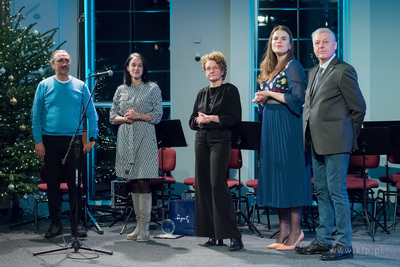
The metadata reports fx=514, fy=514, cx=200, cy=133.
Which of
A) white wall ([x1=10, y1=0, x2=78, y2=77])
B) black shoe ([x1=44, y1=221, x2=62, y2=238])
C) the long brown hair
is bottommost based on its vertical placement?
black shoe ([x1=44, y1=221, x2=62, y2=238])

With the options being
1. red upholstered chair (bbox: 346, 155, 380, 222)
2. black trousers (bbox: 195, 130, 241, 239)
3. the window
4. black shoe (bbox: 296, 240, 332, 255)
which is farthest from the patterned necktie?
the window

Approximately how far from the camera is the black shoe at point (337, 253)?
13.3 ft

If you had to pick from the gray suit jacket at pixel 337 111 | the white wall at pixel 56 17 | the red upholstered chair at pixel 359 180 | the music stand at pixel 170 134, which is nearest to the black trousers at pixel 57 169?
the music stand at pixel 170 134

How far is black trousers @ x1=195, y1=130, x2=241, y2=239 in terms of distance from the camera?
442cm

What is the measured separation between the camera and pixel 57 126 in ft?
16.7

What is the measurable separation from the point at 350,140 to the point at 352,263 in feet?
3.12

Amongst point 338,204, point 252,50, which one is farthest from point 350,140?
point 252,50

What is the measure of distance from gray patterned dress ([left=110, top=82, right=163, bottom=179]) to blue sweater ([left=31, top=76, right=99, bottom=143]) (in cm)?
48

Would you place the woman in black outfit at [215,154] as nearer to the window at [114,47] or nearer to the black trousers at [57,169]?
the black trousers at [57,169]

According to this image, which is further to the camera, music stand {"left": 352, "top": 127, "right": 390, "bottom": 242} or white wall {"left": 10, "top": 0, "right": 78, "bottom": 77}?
white wall {"left": 10, "top": 0, "right": 78, "bottom": 77}

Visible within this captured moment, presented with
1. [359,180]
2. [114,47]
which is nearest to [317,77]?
[359,180]

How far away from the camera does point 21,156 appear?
19.3 feet

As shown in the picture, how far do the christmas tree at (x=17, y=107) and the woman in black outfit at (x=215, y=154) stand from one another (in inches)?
91.3

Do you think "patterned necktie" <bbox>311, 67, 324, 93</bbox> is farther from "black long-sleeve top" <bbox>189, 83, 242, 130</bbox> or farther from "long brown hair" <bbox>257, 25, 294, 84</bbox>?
"black long-sleeve top" <bbox>189, 83, 242, 130</bbox>
